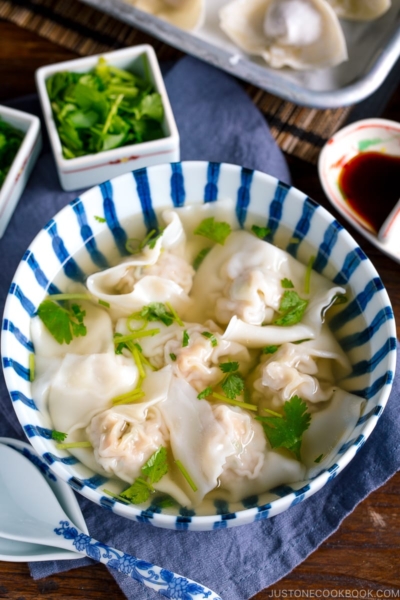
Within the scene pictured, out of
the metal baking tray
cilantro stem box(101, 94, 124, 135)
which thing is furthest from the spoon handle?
the metal baking tray

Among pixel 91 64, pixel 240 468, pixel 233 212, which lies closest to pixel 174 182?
pixel 233 212

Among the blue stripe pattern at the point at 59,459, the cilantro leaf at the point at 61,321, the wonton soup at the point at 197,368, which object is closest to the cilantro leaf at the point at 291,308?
the wonton soup at the point at 197,368

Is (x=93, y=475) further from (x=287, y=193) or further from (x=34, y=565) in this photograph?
(x=287, y=193)

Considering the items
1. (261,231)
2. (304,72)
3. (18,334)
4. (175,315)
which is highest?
(304,72)

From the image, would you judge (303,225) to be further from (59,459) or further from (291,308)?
(59,459)

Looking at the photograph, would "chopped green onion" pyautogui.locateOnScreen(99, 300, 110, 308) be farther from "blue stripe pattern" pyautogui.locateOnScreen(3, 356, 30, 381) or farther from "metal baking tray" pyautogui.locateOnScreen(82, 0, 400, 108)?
"metal baking tray" pyautogui.locateOnScreen(82, 0, 400, 108)

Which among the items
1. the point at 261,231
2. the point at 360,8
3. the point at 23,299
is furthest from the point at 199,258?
the point at 360,8

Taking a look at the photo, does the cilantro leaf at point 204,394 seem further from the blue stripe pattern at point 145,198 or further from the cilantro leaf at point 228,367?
the blue stripe pattern at point 145,198
